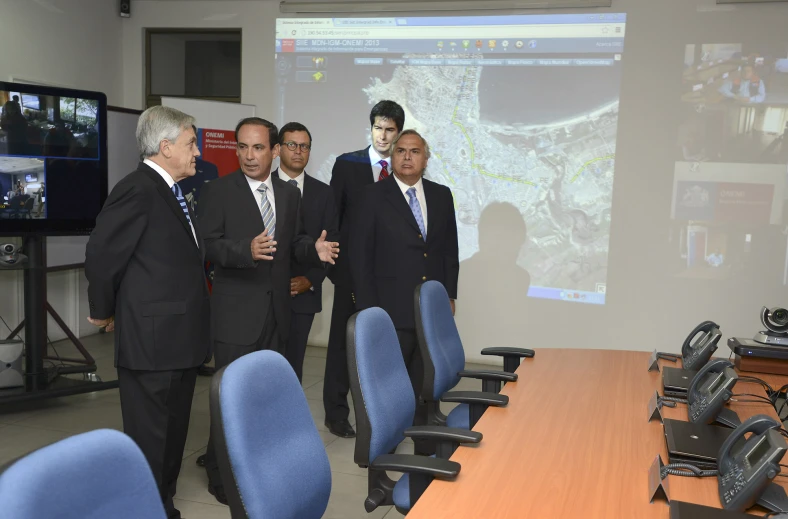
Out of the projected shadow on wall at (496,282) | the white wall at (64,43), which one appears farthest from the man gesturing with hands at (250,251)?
the white wall at (64,43)

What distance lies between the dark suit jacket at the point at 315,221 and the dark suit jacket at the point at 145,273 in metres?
1.14

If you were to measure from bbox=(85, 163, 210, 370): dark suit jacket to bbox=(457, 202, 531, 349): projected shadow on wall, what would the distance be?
11.6 ft

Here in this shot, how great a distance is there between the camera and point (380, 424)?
2.35 meters

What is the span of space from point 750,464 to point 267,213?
2.35 meters

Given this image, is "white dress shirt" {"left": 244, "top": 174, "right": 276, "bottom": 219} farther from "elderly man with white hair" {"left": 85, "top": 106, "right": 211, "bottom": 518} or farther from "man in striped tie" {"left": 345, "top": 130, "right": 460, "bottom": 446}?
"man in striped tie" {"left": 345, "top": 130, "right": 460, "bottom": 446}

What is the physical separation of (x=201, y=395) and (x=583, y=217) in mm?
3308

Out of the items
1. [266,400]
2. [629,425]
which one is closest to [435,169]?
[629,425]

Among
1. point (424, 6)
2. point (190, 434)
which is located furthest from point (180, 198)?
point (424, 6)

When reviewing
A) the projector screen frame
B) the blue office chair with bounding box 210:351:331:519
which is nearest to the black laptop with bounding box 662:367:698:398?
the blue office chair with bounding box 210:351:331:519

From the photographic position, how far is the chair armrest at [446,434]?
7.13 ft

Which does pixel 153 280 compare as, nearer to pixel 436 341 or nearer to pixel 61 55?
pixel 436 341

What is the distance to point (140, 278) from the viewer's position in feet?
9.08

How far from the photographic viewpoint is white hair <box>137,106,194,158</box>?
2.78 metres

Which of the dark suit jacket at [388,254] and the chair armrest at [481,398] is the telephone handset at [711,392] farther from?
the dark suit jacket at [388,254]
